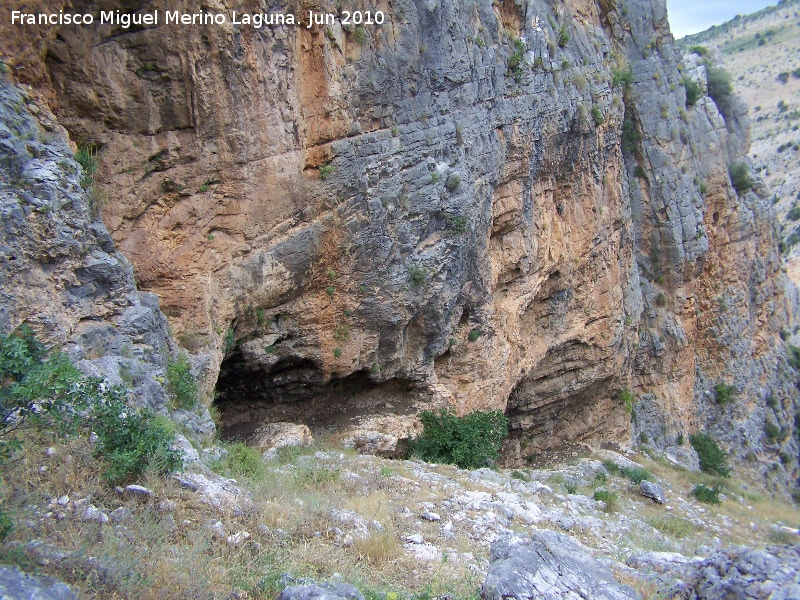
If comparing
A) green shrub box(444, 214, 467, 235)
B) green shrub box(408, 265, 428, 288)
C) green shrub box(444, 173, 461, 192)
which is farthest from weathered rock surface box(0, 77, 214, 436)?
green shrub box(444, 173, 461, 192)

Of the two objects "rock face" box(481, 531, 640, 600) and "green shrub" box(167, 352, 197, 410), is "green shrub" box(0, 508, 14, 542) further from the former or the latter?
"green shrub" box(167, 352, 197, 410)

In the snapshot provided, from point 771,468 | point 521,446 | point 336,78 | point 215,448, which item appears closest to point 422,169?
point 336,78

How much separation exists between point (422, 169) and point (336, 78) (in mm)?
2118

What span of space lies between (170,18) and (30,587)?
267 inches

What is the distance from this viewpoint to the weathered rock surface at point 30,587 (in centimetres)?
349

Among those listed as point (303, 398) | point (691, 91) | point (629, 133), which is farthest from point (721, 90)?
point (303, 398)

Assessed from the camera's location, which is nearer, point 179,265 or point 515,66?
point 179,265

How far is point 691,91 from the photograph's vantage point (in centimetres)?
2069

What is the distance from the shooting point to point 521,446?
1641 centimetres

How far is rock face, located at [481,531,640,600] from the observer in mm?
4387

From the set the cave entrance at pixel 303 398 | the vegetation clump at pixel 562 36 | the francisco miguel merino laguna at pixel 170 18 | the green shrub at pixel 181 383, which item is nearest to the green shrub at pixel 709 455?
the cave entrance at pixel 303 398

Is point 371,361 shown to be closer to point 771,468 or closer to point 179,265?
point 179,265

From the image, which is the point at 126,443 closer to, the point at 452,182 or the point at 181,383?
the point at 181,383

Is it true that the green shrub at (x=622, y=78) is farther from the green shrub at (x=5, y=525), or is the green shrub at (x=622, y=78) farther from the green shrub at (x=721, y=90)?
the green shrub at (x=5, y=525)
